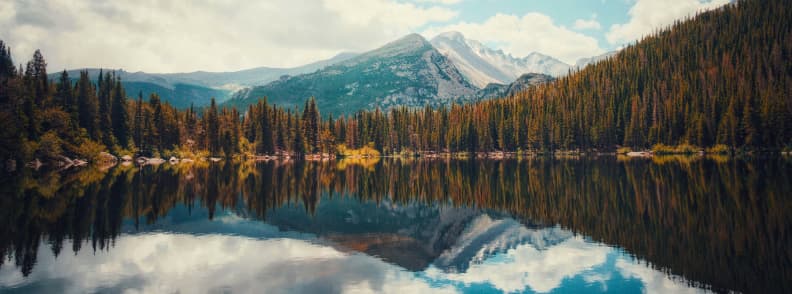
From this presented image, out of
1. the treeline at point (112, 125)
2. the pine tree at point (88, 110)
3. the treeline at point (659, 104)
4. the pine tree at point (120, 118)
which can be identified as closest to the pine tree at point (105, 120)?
the treeline at point (112, 125)

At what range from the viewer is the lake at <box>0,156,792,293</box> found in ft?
47.9

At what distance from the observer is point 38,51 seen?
84812 mm

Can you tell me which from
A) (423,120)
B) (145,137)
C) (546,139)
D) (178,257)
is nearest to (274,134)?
(145,137)

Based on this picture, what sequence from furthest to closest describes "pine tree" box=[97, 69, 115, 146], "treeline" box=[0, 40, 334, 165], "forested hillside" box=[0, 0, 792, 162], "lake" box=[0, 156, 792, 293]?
"pine tree" box=[97, 69, 115, 146], "forested hillside" box=[0, 0, 792, 162], "treeline" box=[0, 40, 334, 165], "lake" box=[0, 156, 792, 293]

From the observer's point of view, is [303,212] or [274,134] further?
[274,134]

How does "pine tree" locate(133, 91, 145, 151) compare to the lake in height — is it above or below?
above

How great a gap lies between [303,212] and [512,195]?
55.2 ft

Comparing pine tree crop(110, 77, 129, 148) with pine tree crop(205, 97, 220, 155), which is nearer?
pine tree crop(110, 77, 129, 148)

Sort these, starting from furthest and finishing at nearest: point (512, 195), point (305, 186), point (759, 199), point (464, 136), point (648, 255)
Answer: point (464, 136) < point (305, 186) < point (512, 195) < point (759, 199) < point (648, 255)

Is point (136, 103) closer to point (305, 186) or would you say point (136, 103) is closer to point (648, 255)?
point (305, 186)

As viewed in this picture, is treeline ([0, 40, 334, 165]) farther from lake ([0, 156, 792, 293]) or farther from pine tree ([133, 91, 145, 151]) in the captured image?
lake ([0, 156, 792, 293])

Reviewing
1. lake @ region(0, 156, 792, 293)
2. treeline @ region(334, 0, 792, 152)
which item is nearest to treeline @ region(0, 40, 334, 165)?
treeline @ region(334, 0, 792, 152)

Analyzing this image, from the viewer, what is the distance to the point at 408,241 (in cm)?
2252

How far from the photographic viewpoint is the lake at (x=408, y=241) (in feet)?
47.9
